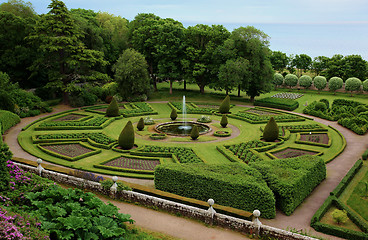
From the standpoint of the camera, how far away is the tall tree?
1876 inches

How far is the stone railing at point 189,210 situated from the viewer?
15.7 m

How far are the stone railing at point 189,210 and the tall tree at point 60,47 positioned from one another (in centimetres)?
2997

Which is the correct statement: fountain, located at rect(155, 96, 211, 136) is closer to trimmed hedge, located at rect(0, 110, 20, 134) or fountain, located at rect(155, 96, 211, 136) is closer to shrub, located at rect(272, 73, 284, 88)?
trimmed hedge, located at rect(0, 110, 20, 134)

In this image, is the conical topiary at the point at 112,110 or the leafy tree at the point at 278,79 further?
the leafy tree at the point at 278,79

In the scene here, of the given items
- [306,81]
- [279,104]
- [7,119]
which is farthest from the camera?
[306,81]

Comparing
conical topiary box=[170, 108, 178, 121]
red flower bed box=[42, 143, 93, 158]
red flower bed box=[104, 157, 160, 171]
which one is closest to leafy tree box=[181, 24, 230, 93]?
conical topiary box=[170, 108, 178, 121]

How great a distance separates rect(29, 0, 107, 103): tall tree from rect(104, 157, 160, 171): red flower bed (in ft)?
80.7

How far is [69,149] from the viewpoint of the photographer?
31.0 metres

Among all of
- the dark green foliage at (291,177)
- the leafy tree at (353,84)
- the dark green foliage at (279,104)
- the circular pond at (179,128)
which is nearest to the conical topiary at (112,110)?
the circular pond at (179,128)

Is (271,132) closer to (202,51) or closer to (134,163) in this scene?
(134,163)

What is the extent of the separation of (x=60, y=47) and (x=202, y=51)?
85.1 feet

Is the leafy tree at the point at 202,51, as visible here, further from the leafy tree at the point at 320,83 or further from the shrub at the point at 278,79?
the leafy tree at the point at 320,83

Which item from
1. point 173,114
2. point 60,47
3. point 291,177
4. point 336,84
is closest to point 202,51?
point 173,114

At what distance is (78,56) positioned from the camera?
158ft
